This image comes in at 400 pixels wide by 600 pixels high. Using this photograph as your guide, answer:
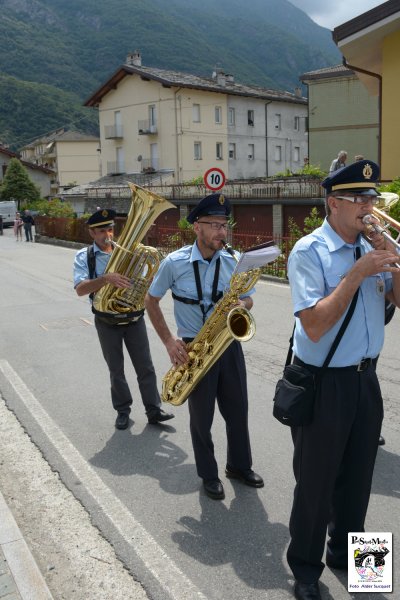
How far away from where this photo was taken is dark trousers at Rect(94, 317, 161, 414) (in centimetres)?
552

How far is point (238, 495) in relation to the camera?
425 cm

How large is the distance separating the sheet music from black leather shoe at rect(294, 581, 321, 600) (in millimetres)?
1804

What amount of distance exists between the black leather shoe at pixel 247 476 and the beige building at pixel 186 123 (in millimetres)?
41113

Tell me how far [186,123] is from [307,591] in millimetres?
43752

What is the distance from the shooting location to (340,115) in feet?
125

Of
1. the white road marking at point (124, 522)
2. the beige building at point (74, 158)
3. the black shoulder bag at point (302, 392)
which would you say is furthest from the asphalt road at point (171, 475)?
the beige building at point (74, 158)

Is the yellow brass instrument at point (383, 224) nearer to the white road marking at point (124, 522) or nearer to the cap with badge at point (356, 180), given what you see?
the cap with badge at point (356, 180)

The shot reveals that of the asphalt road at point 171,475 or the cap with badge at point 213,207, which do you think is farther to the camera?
the cap with badge at point 213,207

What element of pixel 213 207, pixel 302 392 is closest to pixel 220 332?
pixel 213 207

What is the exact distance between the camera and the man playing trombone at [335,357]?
2822 mm

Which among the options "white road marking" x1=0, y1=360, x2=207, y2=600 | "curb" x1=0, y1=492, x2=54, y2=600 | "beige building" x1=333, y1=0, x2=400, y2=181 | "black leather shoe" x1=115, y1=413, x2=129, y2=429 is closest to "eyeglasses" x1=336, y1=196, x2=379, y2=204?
"white road marking" x1=0, y1=360, x2=207, y2=600

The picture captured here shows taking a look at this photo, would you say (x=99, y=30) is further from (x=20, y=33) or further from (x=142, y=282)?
(x=142, y=282)

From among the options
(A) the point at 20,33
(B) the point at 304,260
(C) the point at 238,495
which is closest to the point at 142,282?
(C) the point at 238,495

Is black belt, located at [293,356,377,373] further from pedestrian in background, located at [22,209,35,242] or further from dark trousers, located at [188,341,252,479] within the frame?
pedestrian in background, located at [22,209,35,242]
